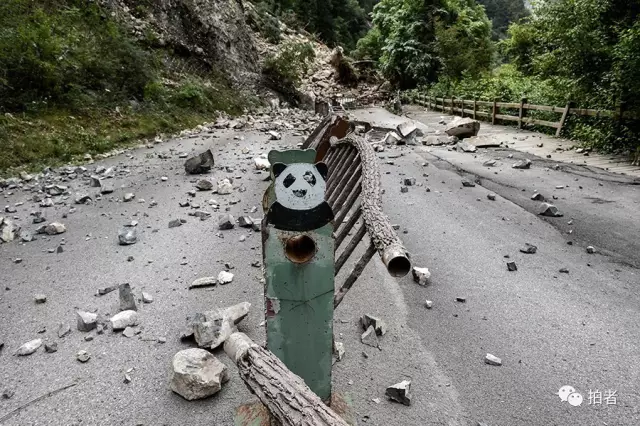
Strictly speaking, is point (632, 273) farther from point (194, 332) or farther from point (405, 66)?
point (405, 66)

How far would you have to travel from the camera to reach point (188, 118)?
47.9ft

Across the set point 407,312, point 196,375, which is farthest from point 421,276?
point 196,375

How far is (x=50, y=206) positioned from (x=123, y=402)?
15.9 ft

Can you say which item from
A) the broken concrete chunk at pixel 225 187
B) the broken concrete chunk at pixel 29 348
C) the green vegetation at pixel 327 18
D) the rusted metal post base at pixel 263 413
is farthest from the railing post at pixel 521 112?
the green vegetation at pixel 327 18

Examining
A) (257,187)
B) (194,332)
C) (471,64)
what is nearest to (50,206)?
(257,187)

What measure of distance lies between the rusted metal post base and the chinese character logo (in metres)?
1.34

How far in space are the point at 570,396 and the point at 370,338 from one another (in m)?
1.33

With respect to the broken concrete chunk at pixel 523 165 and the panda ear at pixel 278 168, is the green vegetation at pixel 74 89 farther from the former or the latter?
the broken concrete chunk at pixel 523 165

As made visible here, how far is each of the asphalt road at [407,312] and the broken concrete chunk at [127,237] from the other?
0.09 meters

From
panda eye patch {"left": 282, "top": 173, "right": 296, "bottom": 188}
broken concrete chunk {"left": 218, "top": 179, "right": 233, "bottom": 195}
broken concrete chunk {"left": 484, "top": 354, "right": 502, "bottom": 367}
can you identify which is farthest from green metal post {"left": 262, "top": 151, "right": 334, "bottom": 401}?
broken concrete chunk {"left": 218, "top": 179, "right": 233, "bottom": 195}

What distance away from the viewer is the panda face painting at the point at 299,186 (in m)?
1.72

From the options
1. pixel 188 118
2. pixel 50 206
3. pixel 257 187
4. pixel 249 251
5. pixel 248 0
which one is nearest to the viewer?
pixel 249 251

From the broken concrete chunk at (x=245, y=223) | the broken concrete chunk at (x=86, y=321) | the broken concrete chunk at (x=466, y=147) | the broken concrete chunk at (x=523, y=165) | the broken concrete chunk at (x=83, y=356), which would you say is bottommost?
the broken concrete chunk at (x=466, y=147)

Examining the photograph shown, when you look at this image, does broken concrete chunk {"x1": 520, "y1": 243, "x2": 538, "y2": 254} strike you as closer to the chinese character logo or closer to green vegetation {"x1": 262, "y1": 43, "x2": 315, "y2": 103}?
the chinese character logo
